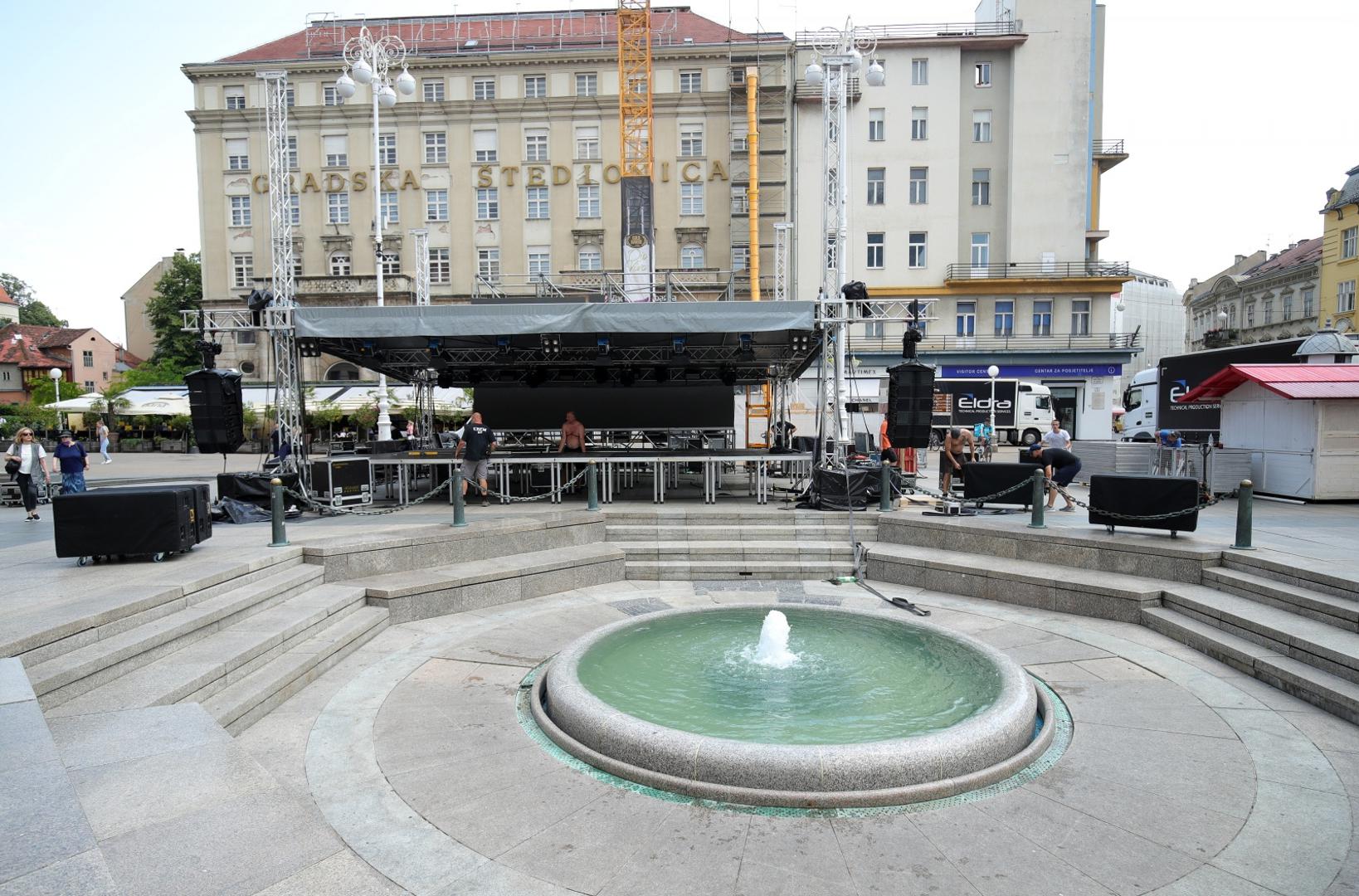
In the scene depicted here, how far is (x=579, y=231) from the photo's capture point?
41.7 m

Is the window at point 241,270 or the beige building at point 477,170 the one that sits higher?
the beige building at point 477,170

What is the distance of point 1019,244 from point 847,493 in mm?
33044

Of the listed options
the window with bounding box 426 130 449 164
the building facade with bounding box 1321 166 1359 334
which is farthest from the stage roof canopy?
the building facade with bounding box 1321 166 1359 334

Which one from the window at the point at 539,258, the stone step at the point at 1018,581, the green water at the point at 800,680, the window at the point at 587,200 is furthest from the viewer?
the window at the point at 539,258

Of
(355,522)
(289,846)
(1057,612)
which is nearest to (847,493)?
(1057,612)

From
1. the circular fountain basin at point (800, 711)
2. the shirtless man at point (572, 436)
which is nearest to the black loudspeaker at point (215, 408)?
the shirtless man at point (572, 436)

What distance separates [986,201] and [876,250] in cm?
655

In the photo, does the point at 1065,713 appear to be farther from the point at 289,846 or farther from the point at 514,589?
the point at 514,589

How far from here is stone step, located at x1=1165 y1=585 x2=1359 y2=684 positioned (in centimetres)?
608

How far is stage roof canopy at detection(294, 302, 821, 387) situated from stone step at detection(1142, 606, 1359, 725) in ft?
21.7

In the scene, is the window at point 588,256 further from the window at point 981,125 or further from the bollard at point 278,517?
the bollard at point 278,517

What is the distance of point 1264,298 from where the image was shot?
53.5 m

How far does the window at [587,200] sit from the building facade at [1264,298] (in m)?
34.9

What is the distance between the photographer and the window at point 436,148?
41.7 meters
